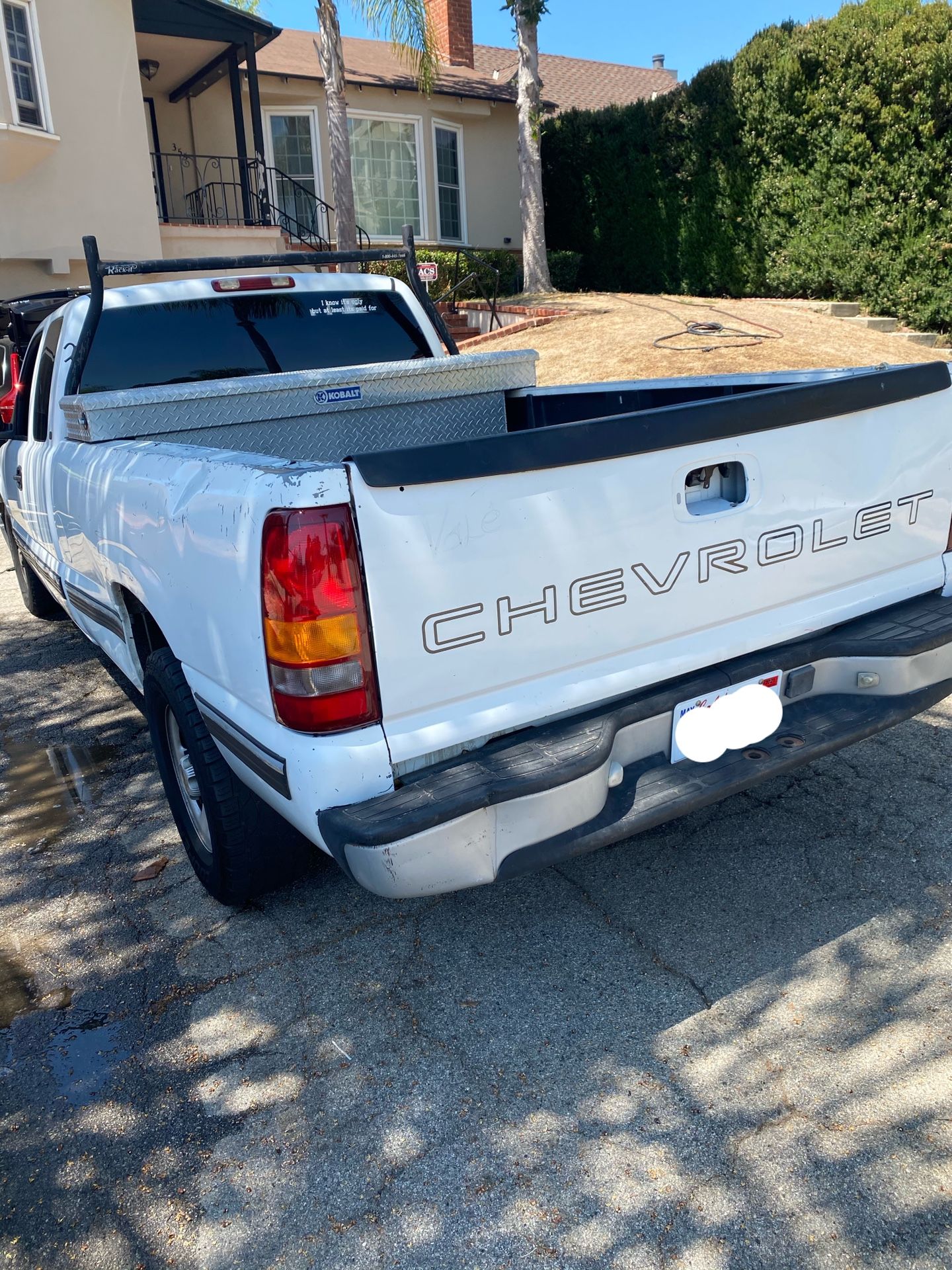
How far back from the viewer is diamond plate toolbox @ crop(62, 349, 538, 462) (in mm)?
3893

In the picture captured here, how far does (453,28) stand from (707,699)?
26.6 meters

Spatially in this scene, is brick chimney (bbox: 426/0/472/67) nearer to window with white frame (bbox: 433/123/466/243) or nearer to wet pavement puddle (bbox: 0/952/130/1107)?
window with white frame (bbox: 433/123/466/243)

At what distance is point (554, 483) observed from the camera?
8.03 ft

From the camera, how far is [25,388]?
17.7 ft

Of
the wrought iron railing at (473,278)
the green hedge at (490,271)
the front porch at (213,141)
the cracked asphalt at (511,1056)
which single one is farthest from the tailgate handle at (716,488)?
the green hedge at (490,271)

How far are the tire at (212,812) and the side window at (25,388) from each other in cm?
255

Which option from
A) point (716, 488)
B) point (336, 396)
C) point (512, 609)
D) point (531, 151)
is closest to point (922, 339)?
point (531, 151)

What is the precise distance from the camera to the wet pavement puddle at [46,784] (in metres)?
4.04

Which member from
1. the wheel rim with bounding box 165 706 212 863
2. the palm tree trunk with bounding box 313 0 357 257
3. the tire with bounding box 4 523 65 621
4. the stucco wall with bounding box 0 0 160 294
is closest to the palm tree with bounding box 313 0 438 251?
the palm tree trunk with bounding box 313 0 357 257

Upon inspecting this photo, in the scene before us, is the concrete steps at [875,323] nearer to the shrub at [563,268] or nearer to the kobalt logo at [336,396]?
the shrub at [563,268]

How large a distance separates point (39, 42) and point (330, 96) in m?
4.28

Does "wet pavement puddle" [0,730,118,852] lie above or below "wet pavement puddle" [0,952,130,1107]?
above

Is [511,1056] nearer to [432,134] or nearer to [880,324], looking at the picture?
[880,324]

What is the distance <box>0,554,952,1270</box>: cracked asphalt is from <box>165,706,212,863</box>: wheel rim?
210 millimetres
